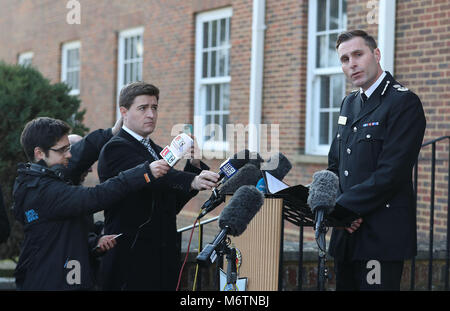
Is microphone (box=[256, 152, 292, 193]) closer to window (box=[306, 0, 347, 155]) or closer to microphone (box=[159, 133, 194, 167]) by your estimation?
microphone (box=[159, 133, 194, 167])

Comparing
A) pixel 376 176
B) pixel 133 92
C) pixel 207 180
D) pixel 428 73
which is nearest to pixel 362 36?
pixel 376 176

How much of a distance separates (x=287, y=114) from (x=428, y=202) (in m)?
2.71

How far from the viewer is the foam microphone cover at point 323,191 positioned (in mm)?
3068

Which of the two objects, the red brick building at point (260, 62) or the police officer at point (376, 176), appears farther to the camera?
the red brick building at point (260, 62)

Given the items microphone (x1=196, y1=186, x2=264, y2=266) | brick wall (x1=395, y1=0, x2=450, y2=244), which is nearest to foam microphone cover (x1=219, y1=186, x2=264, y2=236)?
microphone (x1=196, y1=186, x2=264, y2=266)

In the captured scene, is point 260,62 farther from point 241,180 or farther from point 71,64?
point 71,64

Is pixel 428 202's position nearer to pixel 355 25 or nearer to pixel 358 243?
pixel 355 25

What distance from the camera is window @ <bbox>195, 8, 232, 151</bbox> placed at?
10766mm

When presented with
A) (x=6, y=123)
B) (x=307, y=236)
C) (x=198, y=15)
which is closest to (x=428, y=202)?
(x=307, y=236)

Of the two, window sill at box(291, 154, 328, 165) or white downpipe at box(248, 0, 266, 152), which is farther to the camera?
white downpipe at box(248, 0, 266, 152)

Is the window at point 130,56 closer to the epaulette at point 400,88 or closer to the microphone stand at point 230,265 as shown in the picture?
the epaulette at point 400,88

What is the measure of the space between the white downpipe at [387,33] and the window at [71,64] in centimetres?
900

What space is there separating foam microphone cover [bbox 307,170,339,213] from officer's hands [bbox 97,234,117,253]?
1.33m
